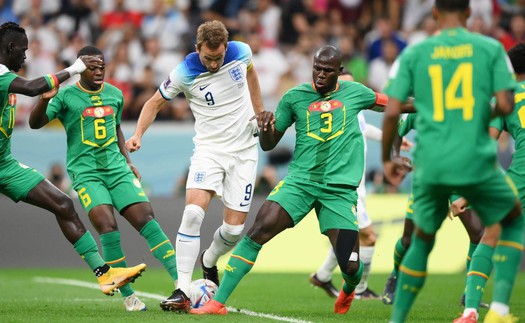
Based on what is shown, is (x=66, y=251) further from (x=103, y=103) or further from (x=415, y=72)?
(x=415, y=72)

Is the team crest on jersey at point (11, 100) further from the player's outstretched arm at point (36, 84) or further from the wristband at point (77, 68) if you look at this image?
the wristband at point (77, 68)

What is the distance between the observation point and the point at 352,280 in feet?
28.7

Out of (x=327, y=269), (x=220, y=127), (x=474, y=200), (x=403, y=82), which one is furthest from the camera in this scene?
(x=327, y=269)

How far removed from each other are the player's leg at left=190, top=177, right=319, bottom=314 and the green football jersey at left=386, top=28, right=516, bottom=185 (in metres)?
2.33

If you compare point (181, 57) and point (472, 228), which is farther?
point (181, 57)

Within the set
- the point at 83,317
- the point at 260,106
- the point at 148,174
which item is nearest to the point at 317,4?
the point at 148,174

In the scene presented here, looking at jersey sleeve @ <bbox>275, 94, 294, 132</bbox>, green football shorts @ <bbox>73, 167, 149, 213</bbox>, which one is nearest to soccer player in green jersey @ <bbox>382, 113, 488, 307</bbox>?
jersey sleeve @ <bbox>275, 94, 294, 132</bbox>

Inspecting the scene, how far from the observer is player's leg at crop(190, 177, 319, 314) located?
328 inches

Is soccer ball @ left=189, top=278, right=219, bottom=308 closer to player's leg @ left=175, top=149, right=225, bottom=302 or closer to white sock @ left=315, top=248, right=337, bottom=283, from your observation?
player's leg @ left=175, top=149, right=225, bottom=302

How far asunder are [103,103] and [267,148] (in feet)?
6.34

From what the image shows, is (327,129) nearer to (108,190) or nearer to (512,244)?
(108,190)

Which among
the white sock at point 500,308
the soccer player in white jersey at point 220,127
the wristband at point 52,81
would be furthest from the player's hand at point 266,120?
the white sock at point 500,308

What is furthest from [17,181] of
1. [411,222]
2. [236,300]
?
[411,222]

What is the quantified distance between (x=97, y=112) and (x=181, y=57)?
30.9 ft
